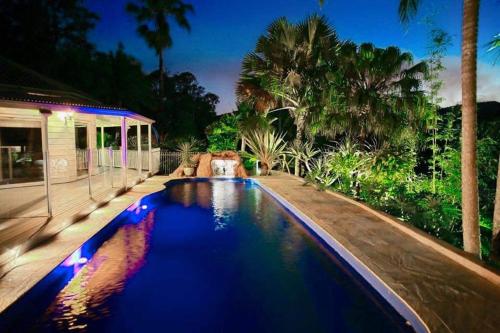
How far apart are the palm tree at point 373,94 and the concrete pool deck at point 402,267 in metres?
3.98

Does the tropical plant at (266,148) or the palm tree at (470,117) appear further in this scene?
the tropical plant at (266,148)

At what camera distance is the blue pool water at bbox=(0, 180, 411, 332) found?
3.68m

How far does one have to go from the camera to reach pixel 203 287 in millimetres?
4598

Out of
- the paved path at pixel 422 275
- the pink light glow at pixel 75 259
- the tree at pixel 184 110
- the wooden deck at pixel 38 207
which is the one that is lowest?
the pink light glow at pixel 75 259

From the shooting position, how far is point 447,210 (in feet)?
22.1

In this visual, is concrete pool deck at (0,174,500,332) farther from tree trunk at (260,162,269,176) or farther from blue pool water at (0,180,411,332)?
tree trunk at (260,162,269,176)

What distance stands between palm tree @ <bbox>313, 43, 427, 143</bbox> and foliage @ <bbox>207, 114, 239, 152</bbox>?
7245mm

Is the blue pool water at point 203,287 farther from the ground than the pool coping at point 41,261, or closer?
closer

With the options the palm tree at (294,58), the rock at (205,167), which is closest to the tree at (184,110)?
the rock at (205,167)

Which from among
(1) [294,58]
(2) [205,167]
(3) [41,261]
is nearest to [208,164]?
(2) [205,167]

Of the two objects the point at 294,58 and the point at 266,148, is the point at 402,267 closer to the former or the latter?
the point at 294,58

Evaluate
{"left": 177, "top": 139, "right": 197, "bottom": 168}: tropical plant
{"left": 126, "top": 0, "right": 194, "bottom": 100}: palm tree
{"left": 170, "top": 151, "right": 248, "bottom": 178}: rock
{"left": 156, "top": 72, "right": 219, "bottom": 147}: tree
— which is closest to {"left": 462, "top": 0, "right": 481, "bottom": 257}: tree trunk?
{"left": 170, "top": 151, "right": 248, "bottom": 178}: rock

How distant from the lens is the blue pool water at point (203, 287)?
368 centimetres

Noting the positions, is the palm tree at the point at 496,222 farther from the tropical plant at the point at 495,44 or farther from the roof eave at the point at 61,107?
the roof eave at the point at 61,107
